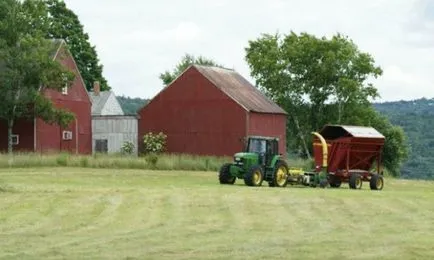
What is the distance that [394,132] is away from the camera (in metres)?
83.0

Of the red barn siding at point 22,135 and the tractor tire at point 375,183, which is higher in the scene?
the red barn siding at point 22,135

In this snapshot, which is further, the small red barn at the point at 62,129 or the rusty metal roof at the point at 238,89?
the rusty metal roof at the point at 238,89

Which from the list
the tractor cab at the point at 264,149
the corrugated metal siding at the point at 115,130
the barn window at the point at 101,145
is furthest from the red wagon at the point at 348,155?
the barn window at the point at 101,145

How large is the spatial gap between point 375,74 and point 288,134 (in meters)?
9.22

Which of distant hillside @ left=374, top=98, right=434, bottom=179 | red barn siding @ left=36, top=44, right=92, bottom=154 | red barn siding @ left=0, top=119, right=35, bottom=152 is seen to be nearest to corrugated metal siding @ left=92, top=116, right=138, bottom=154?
red barn siding @ left=36, top=44, right=92, bottom=154

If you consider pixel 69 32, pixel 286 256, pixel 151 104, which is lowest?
pixel 286 256

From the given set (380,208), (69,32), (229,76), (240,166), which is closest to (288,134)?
(229,76)

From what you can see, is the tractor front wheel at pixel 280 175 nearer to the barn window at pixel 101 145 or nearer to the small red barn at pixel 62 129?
the small red barn at pixel 62 129

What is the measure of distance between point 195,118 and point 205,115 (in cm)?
81

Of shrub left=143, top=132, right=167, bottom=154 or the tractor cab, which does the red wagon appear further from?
shrub left=143, top=132, right=167, bottom=154

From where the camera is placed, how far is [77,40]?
8738 cm

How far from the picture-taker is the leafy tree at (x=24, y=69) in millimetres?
56406

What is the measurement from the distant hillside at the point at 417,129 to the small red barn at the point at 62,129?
26.2m

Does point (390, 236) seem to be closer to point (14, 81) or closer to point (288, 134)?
point (14, 81)
